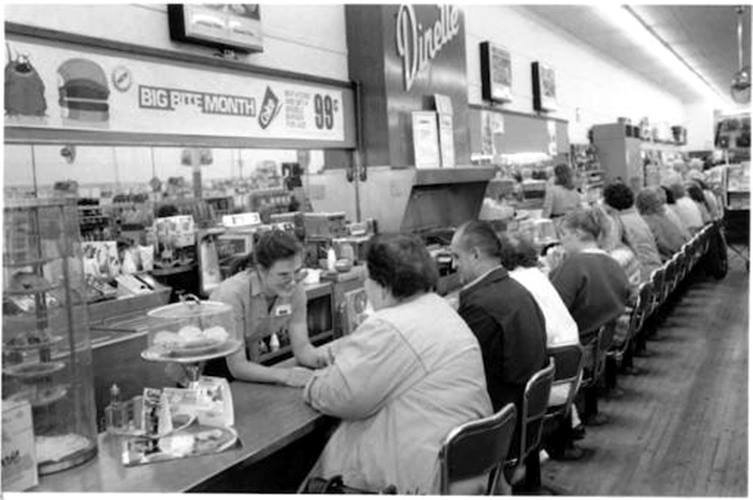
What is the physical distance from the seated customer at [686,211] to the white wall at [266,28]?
4.51m

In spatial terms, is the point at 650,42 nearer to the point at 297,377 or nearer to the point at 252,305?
the point at 252,305

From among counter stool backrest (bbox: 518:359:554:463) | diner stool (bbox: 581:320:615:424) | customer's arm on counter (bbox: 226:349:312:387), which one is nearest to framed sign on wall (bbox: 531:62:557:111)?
diner stool (bbox: 581:320:615:424)

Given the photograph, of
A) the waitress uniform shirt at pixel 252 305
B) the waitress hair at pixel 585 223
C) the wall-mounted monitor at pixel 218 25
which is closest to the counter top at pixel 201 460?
the waitress uniform shirt at pixel 252 305

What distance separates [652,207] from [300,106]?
12.3 ft

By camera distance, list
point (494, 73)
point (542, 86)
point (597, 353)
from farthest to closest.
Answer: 1. point (542, 86)
2. point (494, 73)
3. point (597, 353)

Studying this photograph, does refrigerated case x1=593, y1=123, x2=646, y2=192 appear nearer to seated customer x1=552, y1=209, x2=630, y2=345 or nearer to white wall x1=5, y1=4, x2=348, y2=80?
white wall x1=5, y1=4, x2=348, y2=80

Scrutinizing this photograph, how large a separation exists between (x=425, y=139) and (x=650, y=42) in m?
7.58

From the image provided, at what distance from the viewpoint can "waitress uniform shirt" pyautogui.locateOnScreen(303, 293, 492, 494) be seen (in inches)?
85.9

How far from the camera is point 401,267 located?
238cm

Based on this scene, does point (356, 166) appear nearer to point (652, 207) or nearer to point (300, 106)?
point (300, 106)

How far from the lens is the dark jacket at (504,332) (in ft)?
8.87

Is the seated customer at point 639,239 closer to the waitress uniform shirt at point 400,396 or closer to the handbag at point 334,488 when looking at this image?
the waitress uniform shirt at point 400,396

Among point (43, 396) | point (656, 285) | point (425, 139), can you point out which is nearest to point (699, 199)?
point (656, 285)

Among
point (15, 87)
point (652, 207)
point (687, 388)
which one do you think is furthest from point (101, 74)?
point (652, 207)
